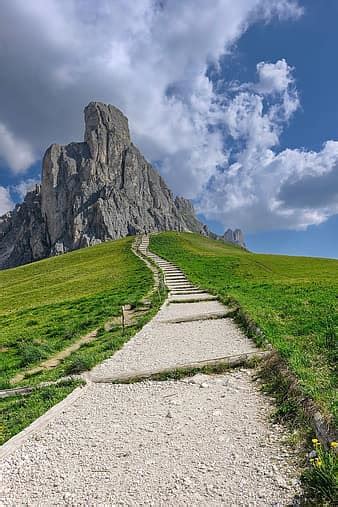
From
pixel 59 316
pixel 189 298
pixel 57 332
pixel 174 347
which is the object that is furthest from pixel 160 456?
pixel 59 316

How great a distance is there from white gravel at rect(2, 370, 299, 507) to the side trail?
0.02 meters

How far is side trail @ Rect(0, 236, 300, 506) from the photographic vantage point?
16.4 feet

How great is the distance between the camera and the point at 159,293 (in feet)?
79.4

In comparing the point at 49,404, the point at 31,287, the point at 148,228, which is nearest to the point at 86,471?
the point at 49,404

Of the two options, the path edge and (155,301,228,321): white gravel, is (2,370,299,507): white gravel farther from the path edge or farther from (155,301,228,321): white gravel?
(155,301,228,321): white gravel

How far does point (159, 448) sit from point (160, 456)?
27 cm

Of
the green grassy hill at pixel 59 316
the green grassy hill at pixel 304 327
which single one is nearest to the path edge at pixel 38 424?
the green grassy hill at pixel 59 316

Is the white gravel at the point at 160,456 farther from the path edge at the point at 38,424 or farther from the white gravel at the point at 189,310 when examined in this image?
the white gravel at the point at 189,310

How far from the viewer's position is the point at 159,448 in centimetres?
616

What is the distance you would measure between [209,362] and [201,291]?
51.0 feet

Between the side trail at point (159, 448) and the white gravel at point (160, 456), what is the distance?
17 millimetres

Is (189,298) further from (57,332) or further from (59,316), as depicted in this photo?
(57,332)

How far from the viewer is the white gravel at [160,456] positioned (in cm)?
496

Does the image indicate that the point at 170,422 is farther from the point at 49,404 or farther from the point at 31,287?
the point at 31,287
